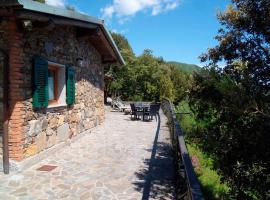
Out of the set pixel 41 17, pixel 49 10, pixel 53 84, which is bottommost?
pixel 53 84

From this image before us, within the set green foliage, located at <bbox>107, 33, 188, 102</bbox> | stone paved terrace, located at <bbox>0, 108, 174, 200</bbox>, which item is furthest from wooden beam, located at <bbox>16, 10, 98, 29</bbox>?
green foliage, located at <bbox>107, 33, 188, 102</bbox>

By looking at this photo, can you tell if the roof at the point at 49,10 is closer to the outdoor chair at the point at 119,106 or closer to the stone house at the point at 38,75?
the stone house at the point at 38,75

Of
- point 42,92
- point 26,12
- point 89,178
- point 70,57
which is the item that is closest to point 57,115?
point 42,92

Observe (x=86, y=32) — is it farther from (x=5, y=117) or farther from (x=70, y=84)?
(x=5, y=117)

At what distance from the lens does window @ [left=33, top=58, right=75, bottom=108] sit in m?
7.17

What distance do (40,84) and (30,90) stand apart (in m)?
0.40

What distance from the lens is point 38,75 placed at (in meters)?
7.01

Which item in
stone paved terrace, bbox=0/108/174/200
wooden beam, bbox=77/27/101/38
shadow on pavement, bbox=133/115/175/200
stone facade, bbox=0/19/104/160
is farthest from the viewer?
wooden beam, bbox=77/27/101/38

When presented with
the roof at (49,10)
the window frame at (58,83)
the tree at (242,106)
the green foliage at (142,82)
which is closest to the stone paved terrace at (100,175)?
the window frame at (58,83)

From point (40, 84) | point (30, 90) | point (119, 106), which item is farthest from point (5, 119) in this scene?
point (119, 106)

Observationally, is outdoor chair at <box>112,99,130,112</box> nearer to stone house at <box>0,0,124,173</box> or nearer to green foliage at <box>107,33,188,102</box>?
green foliage at <box>107,33,188,102</box>

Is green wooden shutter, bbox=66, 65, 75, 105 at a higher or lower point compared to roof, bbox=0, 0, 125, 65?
lower

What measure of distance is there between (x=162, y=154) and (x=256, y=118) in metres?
6.18

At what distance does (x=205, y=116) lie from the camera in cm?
371
